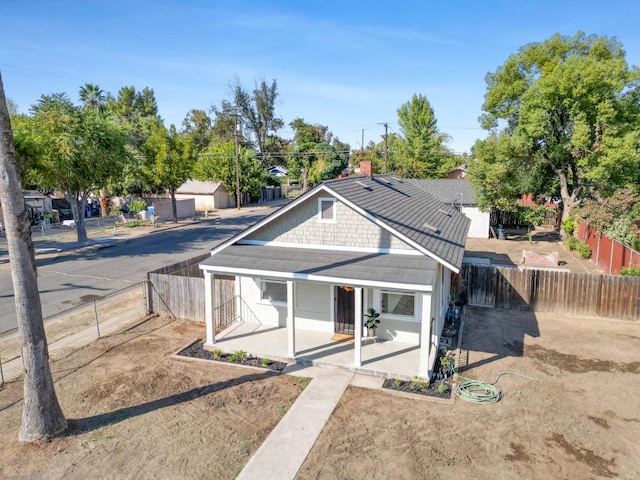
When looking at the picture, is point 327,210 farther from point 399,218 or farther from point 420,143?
point 420,143

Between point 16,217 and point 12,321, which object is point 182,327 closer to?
point 12,321

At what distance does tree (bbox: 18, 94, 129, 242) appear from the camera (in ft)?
89.0

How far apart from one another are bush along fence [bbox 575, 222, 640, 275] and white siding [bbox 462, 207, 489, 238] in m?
6.94

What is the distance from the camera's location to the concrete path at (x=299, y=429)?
8.07 metres

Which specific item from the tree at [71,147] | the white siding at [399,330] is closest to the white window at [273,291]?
the white siding at [399,330]

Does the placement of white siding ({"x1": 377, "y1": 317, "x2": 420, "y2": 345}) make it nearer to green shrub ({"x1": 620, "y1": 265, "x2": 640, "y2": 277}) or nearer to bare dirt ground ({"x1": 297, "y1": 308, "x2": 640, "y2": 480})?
bare dirt ground ({"x1": 297, "y1": 308, "x2": 640, "y2": 480})

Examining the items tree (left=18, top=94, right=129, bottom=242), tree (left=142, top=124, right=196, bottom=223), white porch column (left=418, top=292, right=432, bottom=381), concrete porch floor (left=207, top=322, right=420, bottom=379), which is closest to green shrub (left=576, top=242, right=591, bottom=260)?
concrete porch floor (left=207, top=322, right=420, bottom=379)

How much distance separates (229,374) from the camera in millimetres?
11789

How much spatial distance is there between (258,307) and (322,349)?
125 inches

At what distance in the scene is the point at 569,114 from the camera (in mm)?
27844

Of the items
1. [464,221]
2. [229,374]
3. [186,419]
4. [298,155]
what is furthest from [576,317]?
[298,155]

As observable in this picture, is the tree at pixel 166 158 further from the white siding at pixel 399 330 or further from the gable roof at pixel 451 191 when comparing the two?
the white siding at pixel 399 330

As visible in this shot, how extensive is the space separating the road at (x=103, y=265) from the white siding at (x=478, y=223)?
1981 cm

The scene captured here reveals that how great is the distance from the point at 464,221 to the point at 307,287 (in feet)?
33.1
